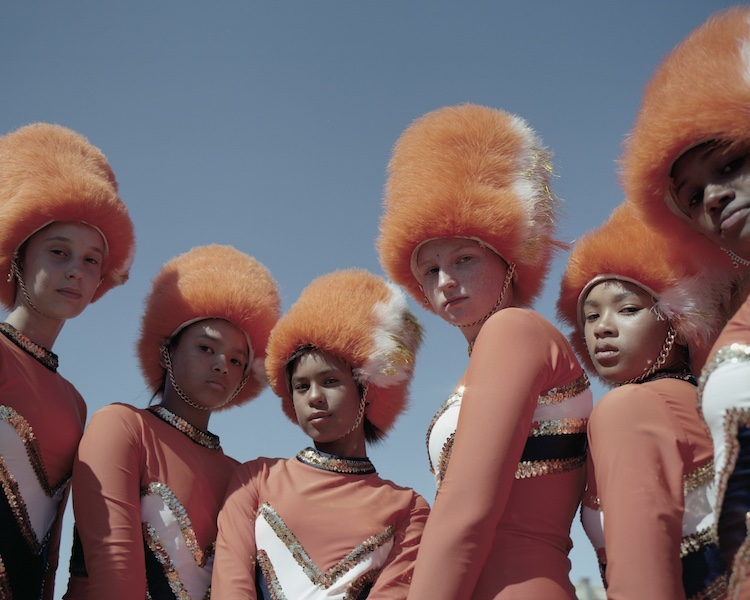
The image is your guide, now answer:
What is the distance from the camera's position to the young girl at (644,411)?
2.33m

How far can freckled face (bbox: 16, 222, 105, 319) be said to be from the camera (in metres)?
3.92

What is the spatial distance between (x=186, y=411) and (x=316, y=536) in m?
1.16

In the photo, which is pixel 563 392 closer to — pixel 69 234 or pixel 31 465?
pixel 31 465

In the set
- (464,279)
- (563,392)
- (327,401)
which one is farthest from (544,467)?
(327,401)

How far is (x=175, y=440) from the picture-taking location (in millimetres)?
3984

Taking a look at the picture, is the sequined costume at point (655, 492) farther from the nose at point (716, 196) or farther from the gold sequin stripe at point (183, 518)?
the gold sequin stripe at point (183, 518)

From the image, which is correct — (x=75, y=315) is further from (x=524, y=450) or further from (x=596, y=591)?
(x=596, y=591)

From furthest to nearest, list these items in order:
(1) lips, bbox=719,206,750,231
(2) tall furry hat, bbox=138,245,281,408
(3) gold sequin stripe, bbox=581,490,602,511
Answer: (2) tall furry hat, bbox=138,245,281,408
(3) gold sequin stripe, bbox=581,490,602,511
(1) lips, bbox=719,206,750,231

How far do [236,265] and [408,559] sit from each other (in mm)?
2088

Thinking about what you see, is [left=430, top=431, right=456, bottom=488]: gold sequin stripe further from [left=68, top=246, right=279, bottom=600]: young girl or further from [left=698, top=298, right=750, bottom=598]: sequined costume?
[left=68, top=246, right=279, bottom=600]: young girl

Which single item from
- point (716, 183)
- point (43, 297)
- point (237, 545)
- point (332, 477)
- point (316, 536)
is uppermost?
point (716, 183)

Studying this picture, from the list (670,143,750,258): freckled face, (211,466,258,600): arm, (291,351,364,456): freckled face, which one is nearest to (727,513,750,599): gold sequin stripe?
(670,143,750,258): freckled face

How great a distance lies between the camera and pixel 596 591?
11781 mm

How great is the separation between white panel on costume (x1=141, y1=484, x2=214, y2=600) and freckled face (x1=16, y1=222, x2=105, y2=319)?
107 centimetres
